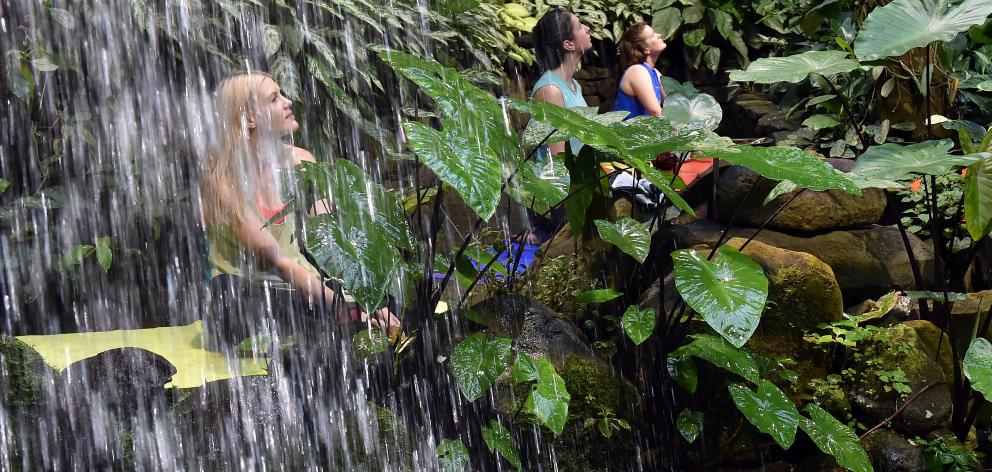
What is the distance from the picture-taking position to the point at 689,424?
112 inches

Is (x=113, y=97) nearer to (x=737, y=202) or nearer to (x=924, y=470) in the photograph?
(x=737, y=202)

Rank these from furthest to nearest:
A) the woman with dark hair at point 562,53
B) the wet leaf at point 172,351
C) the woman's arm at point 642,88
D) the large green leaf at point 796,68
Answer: the woman's arm at point 642,88 < the woman with dark hair at point 562,53 < the large green leaf at point 796,68 < the wet leaf at point 172,351

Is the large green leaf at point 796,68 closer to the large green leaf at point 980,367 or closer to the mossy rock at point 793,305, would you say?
the mossy rock at point 793,305

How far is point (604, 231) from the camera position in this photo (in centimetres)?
260

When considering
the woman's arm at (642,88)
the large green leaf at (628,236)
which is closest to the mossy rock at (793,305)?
the large green leaf at (628,236)

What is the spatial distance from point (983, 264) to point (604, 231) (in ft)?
10.7

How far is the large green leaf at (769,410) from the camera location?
2.65 meters

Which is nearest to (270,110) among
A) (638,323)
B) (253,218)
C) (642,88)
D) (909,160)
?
(253,218)

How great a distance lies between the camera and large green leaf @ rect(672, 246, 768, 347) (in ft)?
7.68

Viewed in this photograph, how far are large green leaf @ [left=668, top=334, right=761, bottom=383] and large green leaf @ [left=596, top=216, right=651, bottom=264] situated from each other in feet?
1.38

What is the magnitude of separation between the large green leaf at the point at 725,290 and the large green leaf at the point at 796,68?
87cm

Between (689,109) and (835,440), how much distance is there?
4.35ft

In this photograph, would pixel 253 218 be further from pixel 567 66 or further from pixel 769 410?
pixel 567 66

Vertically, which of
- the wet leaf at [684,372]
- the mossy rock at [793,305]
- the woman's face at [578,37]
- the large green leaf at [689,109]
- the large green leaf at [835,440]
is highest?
the woman's face at [578,37]
